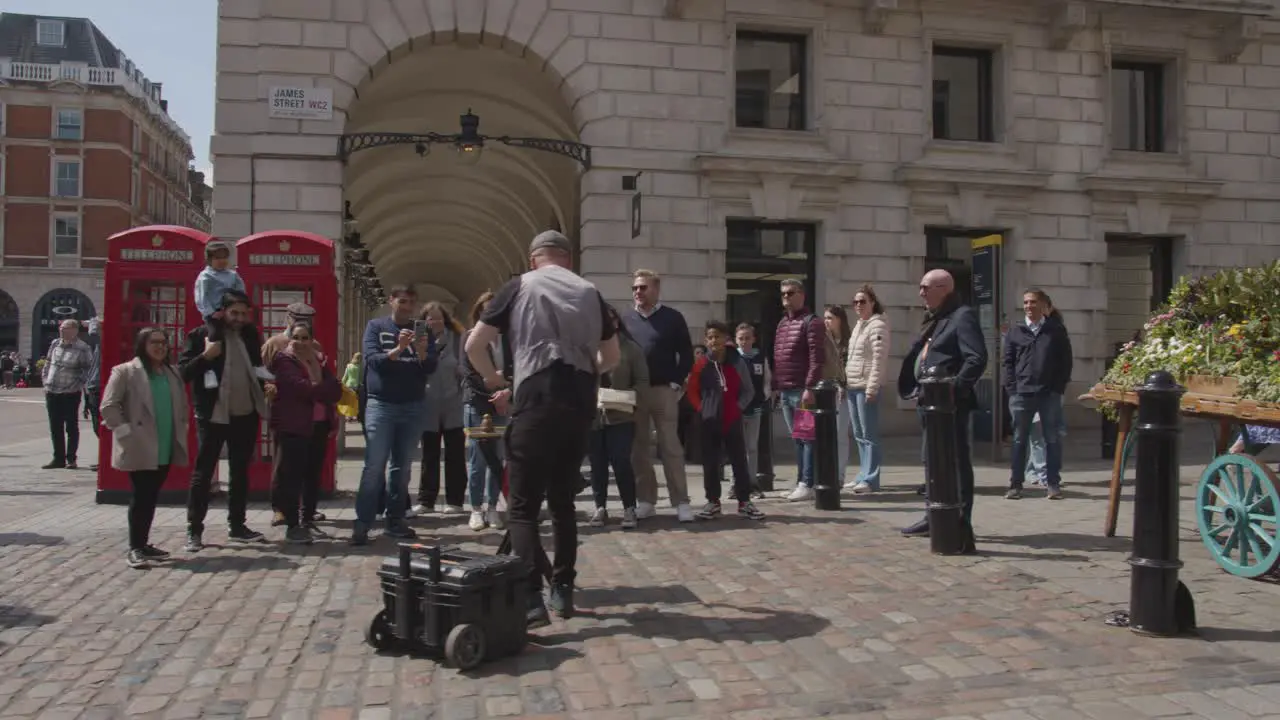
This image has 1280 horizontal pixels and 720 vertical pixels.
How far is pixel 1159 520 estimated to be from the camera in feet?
16.0

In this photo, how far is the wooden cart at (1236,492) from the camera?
564 cm

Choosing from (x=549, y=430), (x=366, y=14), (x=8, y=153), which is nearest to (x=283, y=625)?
(x=549, y=430)

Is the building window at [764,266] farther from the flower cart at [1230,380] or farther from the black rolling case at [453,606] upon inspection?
the black rolling case at [453,606]

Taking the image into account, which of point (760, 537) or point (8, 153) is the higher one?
point (8, 153)

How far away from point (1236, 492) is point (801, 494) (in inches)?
172

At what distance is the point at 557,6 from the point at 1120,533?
10.6 metres

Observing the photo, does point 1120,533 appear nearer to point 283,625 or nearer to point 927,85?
point 283,625

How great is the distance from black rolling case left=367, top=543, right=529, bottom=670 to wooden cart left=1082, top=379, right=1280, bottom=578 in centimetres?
324

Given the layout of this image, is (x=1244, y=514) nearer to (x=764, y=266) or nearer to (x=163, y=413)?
(x=163, y=413)

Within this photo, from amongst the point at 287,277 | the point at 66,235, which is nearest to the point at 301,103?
the point at 287,277

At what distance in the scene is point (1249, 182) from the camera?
1741 centimetres

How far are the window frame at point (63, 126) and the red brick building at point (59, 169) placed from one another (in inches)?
2.1

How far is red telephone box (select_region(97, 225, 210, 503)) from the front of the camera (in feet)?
30.8

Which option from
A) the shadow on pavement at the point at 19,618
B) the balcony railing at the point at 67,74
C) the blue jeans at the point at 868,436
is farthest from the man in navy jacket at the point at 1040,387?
the balcony railing at the point at 67,74
